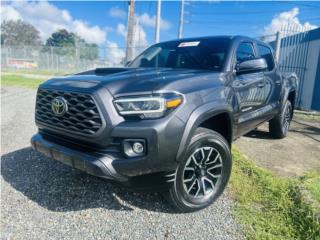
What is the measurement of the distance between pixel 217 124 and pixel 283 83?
2.71m

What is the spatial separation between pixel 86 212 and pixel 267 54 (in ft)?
13.4

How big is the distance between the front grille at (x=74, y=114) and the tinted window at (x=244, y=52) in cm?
213

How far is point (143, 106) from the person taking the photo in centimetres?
249

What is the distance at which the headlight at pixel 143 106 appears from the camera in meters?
2.48

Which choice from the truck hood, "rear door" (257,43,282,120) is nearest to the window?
"rear door" (257,43,282,120)

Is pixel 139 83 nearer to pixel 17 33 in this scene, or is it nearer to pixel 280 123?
pixel 280 123

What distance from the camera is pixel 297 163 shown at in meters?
4.36

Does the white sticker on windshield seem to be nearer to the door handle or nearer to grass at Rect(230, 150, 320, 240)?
the door handle

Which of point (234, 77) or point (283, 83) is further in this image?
point (283, 83)

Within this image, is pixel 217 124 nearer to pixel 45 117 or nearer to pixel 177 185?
pixel 177 185

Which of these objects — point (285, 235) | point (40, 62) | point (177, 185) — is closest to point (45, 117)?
point (177, 185)

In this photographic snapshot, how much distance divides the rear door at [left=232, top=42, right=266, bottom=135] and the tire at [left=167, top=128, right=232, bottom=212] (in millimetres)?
688

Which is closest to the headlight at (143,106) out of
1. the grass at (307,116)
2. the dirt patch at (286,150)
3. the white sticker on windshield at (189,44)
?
the white sticker on windshield at (189,44)

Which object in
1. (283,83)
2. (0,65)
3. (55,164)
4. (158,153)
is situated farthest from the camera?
(0,65)
